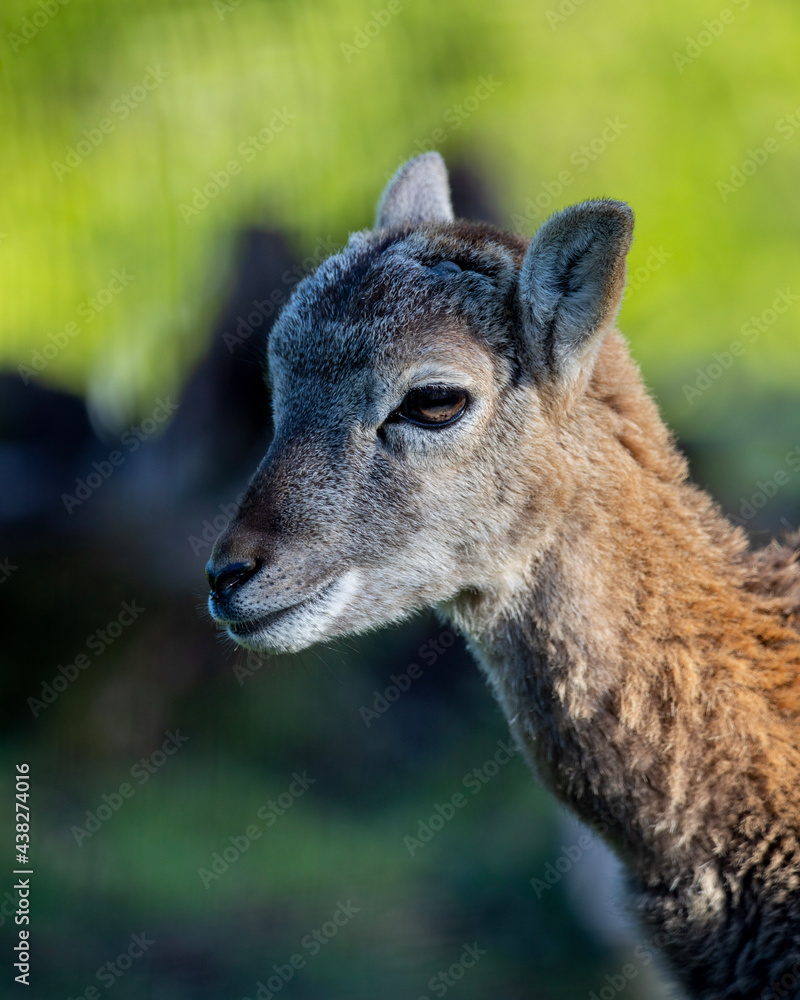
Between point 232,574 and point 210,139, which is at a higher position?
point 210,139

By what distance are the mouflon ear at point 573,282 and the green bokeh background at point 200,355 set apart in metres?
4.36

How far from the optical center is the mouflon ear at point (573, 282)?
11.5 feet

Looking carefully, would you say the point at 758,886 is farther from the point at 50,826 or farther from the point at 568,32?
the point at 568,32

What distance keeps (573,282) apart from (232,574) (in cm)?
171

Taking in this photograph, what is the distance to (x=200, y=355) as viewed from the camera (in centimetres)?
887

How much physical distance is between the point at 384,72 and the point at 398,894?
730 cm

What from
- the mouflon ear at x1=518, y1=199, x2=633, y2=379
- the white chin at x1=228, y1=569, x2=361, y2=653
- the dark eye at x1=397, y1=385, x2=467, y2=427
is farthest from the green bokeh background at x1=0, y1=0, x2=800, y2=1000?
the mouflon ear at x1=518, y1=199, x2=633, y2=379

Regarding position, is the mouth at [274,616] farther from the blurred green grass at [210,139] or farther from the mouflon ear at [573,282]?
the blurred green grass at [210,139]

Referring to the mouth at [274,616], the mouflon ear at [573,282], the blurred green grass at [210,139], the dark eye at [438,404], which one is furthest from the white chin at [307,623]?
the blurred green grass at [210,139]

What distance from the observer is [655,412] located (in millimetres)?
4152

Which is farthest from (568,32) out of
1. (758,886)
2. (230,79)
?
(758,886)

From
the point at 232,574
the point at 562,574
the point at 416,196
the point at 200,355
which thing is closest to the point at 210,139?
the point at 200,355

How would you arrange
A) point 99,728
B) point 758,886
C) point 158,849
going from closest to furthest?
point 758,886
point 158,849
point 99,728

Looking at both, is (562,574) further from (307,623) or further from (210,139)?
(210,139)
